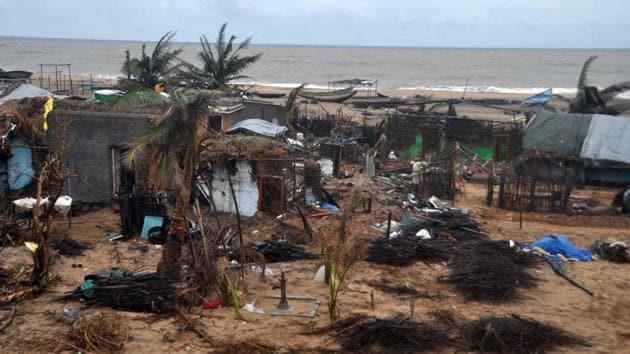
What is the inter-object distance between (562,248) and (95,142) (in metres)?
11.2

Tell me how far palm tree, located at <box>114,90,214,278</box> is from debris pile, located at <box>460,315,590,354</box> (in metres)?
4.78

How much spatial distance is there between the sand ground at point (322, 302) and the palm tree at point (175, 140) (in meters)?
1.63

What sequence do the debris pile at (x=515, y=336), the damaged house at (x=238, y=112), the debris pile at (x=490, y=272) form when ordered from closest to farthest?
the debris pile at (x=515, y=336), the debris pile at (x=490, y=272), the damaged house at (x=238, y=112)

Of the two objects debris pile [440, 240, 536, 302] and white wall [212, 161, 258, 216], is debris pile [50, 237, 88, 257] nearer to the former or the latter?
white wall [212, 161, 258, 216]

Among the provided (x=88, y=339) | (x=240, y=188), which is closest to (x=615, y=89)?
(x=240, y=188)

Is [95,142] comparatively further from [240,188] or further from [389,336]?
[389,336]

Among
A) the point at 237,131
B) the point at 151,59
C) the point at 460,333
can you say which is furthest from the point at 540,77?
the point at 460,333

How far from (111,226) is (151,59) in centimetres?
1431

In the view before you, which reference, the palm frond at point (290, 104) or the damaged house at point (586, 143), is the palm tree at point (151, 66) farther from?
the damaged house at point (586, 143)

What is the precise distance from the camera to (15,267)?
11492 millimetres

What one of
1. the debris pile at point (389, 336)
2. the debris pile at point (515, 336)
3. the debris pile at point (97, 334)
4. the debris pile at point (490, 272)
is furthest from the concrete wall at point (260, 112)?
the debris pile at point (515, 336)

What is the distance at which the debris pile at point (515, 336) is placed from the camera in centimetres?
914

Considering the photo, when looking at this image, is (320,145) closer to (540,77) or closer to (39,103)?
(39,103)

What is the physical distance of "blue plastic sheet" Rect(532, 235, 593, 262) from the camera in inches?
547
